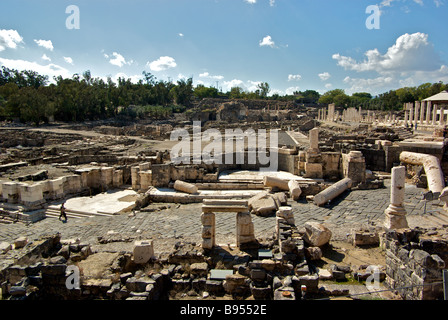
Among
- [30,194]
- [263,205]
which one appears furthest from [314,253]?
[30,194]

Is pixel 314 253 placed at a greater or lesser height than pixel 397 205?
lesser

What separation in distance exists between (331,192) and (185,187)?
21.2 ft

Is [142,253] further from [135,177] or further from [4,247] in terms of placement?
[135,177]

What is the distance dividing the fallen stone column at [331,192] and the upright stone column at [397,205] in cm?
330

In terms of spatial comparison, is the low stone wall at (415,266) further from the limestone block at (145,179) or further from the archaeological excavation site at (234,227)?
the limestone block at (145,179)

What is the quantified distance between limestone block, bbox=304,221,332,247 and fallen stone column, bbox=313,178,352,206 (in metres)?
3.79

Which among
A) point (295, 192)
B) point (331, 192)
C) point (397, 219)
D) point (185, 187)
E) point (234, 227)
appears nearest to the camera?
point (397, 219)

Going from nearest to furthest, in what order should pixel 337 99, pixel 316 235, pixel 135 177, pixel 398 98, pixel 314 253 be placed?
pixel 314 253, pixel 316 235, pixel 135 177, pixel 398 98, pixel 337 99

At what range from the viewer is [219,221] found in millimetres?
10938

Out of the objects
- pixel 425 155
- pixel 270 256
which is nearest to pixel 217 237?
pixel 270 256

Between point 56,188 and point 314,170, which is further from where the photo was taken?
point 314,170

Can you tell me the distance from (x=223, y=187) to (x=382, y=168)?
9.09 m

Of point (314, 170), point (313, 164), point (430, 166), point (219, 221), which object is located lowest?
point (219, 221)
